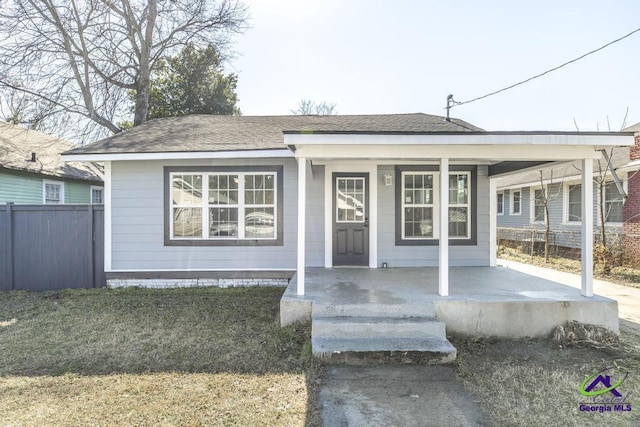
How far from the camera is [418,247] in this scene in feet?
24.4

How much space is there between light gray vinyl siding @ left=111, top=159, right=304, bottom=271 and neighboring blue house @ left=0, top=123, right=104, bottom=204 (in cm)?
476

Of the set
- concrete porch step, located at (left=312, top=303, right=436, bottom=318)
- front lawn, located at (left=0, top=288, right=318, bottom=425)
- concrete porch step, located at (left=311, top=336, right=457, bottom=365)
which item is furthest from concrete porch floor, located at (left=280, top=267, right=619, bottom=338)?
concrete porch step, located at (left=311, top=336, right=457, bottom=365)

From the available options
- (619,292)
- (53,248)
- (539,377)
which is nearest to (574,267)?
(619,292)

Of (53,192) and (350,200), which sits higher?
(53,192)

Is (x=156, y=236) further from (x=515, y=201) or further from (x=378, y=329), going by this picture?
(x=515, y=201)

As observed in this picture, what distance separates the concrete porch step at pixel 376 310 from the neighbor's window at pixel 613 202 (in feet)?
30.5

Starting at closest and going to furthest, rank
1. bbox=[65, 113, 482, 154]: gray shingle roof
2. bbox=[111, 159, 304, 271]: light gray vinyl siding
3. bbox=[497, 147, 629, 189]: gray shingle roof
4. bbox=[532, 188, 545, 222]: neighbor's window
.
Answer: bbox=[65, 113, 482, 154]: gray shingle roof → bbox=[111, 159, 304, 271]: light gray vinyl siding → bbox=[497, 147, 629, 189]: gray shingle roof → bbox=[532, 188, 545, 222]: neighbor's window

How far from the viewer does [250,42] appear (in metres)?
14.9

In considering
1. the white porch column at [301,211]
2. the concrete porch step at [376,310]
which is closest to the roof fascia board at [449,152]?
the white porch column at [301,211]

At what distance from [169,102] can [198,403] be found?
18.1 metres

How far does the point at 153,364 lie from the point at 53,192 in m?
10.2

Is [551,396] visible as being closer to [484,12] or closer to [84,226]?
[84,226]

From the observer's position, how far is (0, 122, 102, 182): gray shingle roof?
33.1ft

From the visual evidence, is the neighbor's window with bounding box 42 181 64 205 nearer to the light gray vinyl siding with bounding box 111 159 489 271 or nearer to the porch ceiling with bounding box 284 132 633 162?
the light gray vinyl siding with bounding box 111 159 489 271
